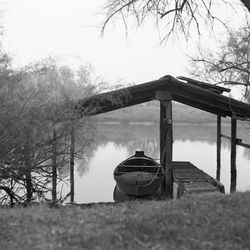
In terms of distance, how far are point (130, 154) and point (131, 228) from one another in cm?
1978

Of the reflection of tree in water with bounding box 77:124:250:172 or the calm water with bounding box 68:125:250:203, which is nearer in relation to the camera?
the calm water with bounding box 68:125:250:203

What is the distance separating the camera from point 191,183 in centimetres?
1150

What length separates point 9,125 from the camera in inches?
341

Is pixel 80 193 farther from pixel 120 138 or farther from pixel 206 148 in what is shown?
pixel 206 148

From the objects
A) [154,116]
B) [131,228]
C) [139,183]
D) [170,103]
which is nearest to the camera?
[131,228]

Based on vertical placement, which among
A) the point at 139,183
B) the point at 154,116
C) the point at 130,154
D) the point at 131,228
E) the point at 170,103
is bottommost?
the point at 131,228

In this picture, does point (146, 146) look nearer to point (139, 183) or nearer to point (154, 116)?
point (139, 183)

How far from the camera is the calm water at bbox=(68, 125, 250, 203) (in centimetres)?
1552

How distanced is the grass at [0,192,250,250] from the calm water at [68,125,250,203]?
8.11 meters

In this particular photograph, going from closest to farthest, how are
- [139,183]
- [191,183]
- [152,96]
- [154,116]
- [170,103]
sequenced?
1. [191,183]
2. [139,183]
3. [170,103]
4. [152,96]
5. [154,116]

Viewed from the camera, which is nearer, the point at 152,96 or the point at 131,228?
the point at 131,228

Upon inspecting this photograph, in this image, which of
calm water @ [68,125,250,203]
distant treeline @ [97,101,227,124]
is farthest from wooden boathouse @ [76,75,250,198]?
distant treeline @ [97,101,227,124]

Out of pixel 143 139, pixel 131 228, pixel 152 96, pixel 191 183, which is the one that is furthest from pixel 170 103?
pixel 143 139

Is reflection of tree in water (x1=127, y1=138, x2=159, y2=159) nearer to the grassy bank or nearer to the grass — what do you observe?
the grassy bank
